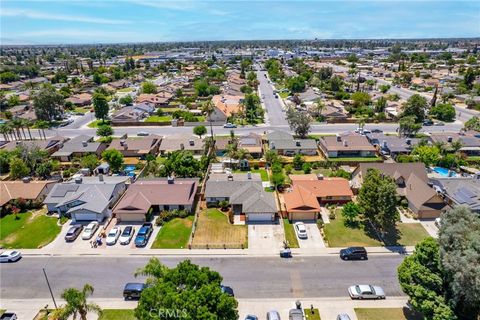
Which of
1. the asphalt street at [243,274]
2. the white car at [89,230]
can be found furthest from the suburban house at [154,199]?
the asphalt street at [243,274]

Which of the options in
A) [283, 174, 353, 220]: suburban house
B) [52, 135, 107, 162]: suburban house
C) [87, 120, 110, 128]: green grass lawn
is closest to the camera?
[283, 174, 353, 220]: suburban house

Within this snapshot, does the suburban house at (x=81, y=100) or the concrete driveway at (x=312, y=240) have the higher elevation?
the suburban house at (x=81, y=100)

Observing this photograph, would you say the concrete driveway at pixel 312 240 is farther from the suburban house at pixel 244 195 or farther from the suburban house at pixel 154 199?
the suburban house at pixel 154 199

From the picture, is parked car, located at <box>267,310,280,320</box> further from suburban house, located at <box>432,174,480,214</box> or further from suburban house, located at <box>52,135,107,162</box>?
suburban house, located at <box>52,135,107,162</box>

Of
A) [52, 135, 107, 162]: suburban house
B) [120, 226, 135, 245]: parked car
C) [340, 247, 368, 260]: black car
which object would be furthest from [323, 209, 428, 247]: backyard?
[52, 135, 107, 162]: suburban house

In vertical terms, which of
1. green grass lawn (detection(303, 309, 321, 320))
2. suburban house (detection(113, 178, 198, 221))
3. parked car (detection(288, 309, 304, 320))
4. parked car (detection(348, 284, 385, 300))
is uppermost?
suburban house (detection(113, 178, 198, 221))

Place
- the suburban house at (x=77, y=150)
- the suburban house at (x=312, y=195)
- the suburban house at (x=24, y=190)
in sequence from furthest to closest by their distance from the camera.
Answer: the suburban house at (x=77, y=150) < the suburban house at (x=24, y=190) < the suburban house at (x=312, y=195)
